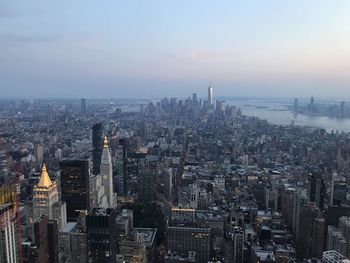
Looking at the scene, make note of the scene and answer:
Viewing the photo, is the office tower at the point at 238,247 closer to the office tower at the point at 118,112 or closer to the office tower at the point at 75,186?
the office tower at the point at 75,186

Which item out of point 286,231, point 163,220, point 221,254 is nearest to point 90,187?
point 163,220

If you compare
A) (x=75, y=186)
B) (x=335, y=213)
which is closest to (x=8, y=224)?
(x=75, y=186)

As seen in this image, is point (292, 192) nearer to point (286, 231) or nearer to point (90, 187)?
point (286, 231)

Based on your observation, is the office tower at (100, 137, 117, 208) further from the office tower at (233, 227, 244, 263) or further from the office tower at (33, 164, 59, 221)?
the office tower at (233, 227, 244, 263)

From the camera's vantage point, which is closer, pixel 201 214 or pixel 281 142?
pixel 201 214

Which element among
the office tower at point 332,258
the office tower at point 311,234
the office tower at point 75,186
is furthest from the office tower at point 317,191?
the office tower at point 75,186

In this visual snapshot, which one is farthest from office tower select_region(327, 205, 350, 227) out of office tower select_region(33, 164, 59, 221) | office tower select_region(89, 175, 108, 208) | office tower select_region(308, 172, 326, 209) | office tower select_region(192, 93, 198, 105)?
office tower select_region(192, 93, 198, 105)

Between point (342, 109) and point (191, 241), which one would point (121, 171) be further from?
point (342, 109)

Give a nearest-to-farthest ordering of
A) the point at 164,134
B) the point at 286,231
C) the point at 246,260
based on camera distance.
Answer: the point at 246,260, the point at 286,231, the point at 164,134
